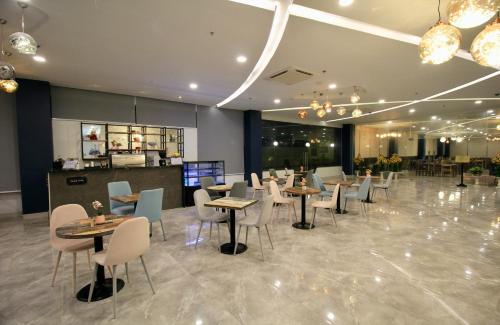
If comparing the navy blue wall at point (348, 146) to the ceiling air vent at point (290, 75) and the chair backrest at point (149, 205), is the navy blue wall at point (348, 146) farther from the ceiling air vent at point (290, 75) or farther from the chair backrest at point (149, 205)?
the chair backrest at point (149, 205)

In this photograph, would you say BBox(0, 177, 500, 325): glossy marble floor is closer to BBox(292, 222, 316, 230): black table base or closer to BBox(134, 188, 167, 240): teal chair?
BBox(292, 222, 316, 230): black table base

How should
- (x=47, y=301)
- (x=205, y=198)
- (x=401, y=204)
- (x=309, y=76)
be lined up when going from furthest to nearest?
(x=401, y=204), (x=309, y=76), (x=205, y=198), (x=47, y=301)

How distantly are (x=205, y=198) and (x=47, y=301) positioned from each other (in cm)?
229

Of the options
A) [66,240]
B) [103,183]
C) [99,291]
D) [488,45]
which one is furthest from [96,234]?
[103,183]

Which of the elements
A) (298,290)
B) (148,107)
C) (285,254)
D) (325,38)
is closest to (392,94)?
(325,38)

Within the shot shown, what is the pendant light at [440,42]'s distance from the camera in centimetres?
213

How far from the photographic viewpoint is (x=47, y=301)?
2.61m

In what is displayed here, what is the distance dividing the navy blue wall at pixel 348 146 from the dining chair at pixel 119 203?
1352 cm

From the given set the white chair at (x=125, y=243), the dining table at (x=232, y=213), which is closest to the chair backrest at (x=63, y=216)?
the white chair at (x=125, y=243)

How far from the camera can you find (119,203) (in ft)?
16.4

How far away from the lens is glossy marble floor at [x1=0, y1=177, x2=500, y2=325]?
2.35 metres

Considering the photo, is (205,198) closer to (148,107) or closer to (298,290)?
(298,290)

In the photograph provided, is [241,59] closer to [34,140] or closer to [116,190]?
[116,190]

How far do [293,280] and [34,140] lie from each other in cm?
680
